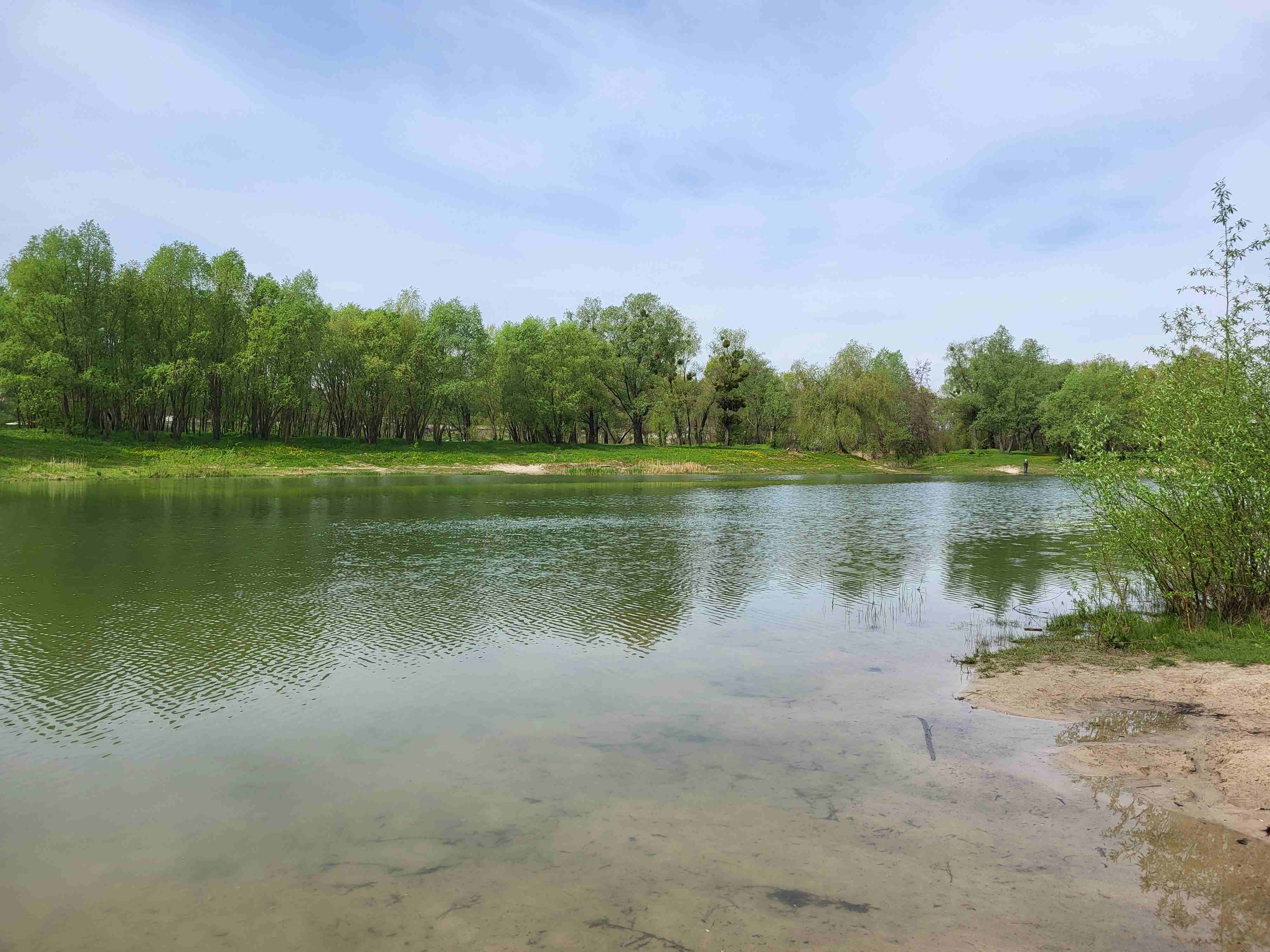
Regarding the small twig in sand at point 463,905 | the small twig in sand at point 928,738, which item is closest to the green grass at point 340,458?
the small twig in sand at point 463,905

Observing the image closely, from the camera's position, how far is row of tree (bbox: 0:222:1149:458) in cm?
6625

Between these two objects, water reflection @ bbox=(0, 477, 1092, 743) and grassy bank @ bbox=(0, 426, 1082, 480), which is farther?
grassy bank @ bbox=(0, 426, 1082, 480)

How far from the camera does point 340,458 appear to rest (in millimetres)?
74688

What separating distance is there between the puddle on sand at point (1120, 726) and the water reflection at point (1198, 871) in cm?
201

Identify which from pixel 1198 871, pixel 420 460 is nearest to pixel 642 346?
pixel 420 460

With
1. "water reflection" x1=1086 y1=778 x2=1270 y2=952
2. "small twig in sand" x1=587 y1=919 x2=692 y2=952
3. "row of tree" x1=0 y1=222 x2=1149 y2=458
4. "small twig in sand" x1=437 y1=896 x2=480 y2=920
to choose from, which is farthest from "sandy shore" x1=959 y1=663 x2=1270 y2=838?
"row of tree" x1=0 y1=222 x2=1149 y2=458

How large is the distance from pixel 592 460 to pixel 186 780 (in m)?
76.9

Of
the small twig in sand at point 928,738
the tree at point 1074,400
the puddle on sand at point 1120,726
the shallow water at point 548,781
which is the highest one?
the tree at point 1074,400

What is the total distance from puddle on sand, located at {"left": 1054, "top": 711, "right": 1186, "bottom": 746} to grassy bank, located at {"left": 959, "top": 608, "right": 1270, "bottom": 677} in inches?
91.6

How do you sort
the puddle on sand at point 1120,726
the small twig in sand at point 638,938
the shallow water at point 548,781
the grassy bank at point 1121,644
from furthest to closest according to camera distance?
the grassy bank at point 1121,644 → the puddle on sand at point 1120,726 → the shallow water at point 548,781 → the small twig in sand at point 638,938

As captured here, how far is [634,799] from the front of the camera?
845cm

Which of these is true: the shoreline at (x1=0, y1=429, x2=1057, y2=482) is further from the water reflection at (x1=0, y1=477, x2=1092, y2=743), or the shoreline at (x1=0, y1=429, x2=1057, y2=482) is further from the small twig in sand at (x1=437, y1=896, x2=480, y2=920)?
the small twig in sand at (x1=437, y1=896, x2=480, y2=920)

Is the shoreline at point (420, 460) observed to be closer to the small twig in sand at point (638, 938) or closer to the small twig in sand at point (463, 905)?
the small twig in sand at point (638, 938)

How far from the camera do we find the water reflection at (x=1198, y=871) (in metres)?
6.02
